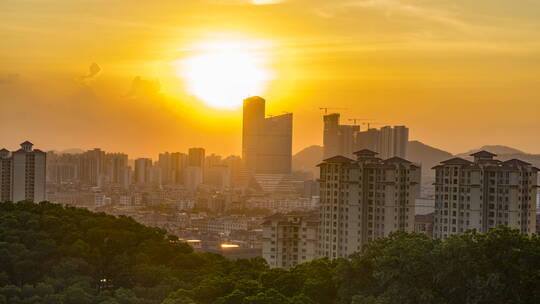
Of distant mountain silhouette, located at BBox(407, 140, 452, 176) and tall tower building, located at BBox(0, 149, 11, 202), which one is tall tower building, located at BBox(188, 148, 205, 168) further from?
tall tower building, located at BBox(0, 149, 11, 202)

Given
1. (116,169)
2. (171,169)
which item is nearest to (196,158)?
(171,169)

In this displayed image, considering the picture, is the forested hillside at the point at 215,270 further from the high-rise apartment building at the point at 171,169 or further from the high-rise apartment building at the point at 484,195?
the high-rise apartment building at the point at 171,169

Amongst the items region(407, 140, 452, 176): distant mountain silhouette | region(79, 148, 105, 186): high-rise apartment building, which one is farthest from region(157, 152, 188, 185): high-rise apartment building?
region(407, 140, 452, 176): distant mountain silhouette

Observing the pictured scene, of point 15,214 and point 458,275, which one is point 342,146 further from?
point 458,275

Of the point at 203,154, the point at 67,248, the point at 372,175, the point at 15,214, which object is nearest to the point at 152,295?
the point at 67,248

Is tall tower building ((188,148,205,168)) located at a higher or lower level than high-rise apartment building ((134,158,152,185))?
higher

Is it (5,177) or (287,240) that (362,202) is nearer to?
(287,240)
